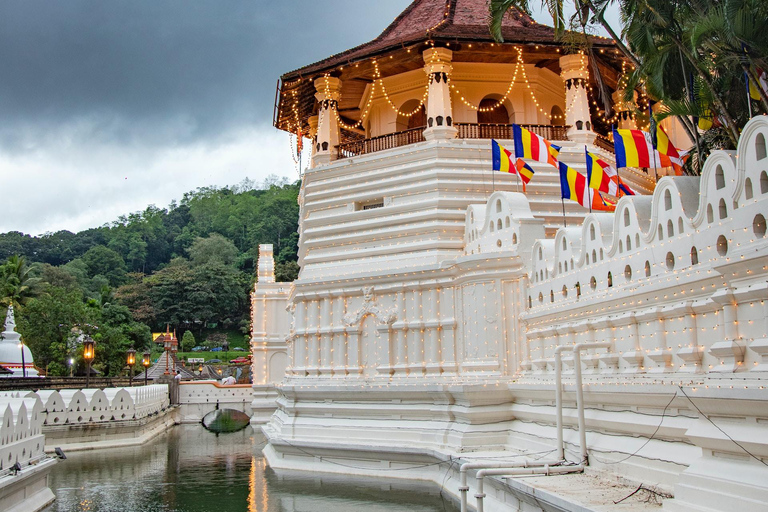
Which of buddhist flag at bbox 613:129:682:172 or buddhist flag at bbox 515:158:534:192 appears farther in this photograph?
buddhist flag at bbox 515:158:534:192

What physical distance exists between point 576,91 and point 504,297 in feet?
22.9

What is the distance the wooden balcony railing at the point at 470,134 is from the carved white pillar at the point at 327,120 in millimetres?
479

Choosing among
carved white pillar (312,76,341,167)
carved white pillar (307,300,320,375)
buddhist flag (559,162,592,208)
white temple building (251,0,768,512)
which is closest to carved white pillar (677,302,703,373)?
white temple building (251,0,768,512)

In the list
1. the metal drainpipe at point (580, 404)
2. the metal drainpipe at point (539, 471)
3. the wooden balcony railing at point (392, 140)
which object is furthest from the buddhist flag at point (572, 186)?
the metal drainpipe at point (539, 471)

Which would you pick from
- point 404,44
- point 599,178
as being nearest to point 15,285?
point 404,44

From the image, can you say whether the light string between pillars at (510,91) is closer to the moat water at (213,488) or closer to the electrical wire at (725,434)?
the moat water at (213,488)

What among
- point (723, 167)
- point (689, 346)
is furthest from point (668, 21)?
point (689, 346)

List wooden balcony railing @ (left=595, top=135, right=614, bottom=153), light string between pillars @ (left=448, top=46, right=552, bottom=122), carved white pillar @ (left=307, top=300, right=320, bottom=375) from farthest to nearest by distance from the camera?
light string between pillars @ (left=448, top=46, right=552, bottom=122) < wooden balcony railing @ (left=595, top=135, right=614, bottom=153) < carved white pillar @ (left=307, top=300, right=320, bottom=375)

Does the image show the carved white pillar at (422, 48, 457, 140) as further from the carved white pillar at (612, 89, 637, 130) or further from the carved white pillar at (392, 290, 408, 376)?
the carved white pillar at (612, 89, 637, 130)

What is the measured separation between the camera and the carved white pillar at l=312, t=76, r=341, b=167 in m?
21.0

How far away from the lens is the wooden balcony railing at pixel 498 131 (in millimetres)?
19891

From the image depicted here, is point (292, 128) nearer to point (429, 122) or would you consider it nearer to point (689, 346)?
point (429, 122)

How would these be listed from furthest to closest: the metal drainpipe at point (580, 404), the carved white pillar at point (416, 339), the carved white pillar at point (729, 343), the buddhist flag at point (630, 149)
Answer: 1. the carved white pillar at point (416, 339)
2. the buddhist flag at point (630, 149)
3. the metal drainpipe at point (580, 404)
4. the carved white pillar at point (729, 343)

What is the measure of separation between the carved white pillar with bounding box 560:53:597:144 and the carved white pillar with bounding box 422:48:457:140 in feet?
9.76
